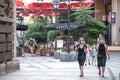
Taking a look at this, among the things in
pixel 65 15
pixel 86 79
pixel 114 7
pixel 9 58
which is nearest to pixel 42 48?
pixel 114 7

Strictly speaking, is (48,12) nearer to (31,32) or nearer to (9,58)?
(31,32)

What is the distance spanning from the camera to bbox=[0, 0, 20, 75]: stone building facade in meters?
17.6

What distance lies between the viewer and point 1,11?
17.5 meters

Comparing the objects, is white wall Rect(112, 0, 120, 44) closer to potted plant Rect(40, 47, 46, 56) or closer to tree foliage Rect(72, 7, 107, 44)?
tree foliage Rect(72, 7, 107, 44)

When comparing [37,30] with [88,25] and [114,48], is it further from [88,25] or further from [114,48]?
[114,48]

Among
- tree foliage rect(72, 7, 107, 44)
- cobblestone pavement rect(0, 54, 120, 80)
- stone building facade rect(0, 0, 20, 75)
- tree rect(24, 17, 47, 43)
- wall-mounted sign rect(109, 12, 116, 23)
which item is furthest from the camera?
tree rect(24, 17, 47, 43)

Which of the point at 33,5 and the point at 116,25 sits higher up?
the point at 33,5

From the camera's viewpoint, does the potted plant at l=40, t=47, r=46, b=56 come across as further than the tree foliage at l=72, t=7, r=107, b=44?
No

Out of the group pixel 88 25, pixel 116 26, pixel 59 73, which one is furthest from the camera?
pixel 116 26

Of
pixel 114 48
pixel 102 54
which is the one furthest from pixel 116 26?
pixel 102 54

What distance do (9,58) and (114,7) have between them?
827 inches

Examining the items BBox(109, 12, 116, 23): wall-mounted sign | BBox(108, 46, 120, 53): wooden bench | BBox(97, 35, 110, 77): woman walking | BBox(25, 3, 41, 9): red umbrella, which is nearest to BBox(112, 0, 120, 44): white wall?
BBox(109, 12, 116, 23): wall-mounted sign

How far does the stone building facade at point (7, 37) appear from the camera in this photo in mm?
17627

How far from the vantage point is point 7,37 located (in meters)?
18.6
